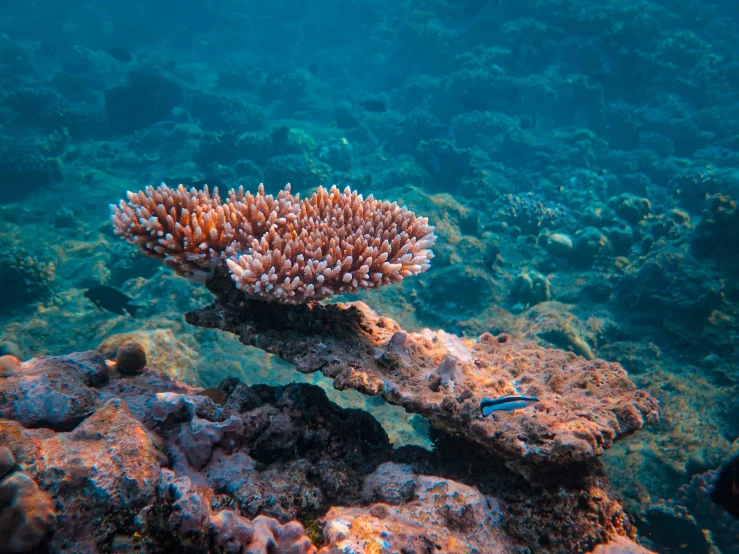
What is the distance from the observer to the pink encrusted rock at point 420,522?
197cm

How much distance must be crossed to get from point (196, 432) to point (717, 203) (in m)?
11.5

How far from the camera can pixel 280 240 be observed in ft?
10.0

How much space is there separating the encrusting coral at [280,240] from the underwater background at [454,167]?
262cm

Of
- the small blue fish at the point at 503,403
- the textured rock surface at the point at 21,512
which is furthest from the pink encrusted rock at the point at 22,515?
the small blue fish at the point at 503,403

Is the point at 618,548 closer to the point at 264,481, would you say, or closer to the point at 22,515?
the point at 264,481

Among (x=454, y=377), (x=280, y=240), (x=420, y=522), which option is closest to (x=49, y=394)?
(x=280, y=240)

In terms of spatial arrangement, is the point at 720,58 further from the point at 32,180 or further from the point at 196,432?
the point at 32,180

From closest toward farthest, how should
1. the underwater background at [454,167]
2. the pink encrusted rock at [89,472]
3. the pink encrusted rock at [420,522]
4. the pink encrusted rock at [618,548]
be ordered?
the pink encrusted rock at [89,472]
the pink encrusted rock at [420,522]
the pink encrusted rock at [618,548]
the underwater background at [454,167]

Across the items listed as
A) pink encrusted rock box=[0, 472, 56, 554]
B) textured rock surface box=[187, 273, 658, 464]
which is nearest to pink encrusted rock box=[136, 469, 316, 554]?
pink encrusted rock box=[0, 472, 56, 554]

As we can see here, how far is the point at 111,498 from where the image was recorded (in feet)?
6.13

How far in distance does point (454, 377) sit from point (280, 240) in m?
1.73

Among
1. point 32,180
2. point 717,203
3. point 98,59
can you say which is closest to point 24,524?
point 717,203

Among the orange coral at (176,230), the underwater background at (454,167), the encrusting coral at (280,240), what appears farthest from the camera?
the underwater background at (454,167)

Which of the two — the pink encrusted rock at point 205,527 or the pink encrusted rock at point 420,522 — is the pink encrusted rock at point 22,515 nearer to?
the pink encrusted rock at point 205,527
